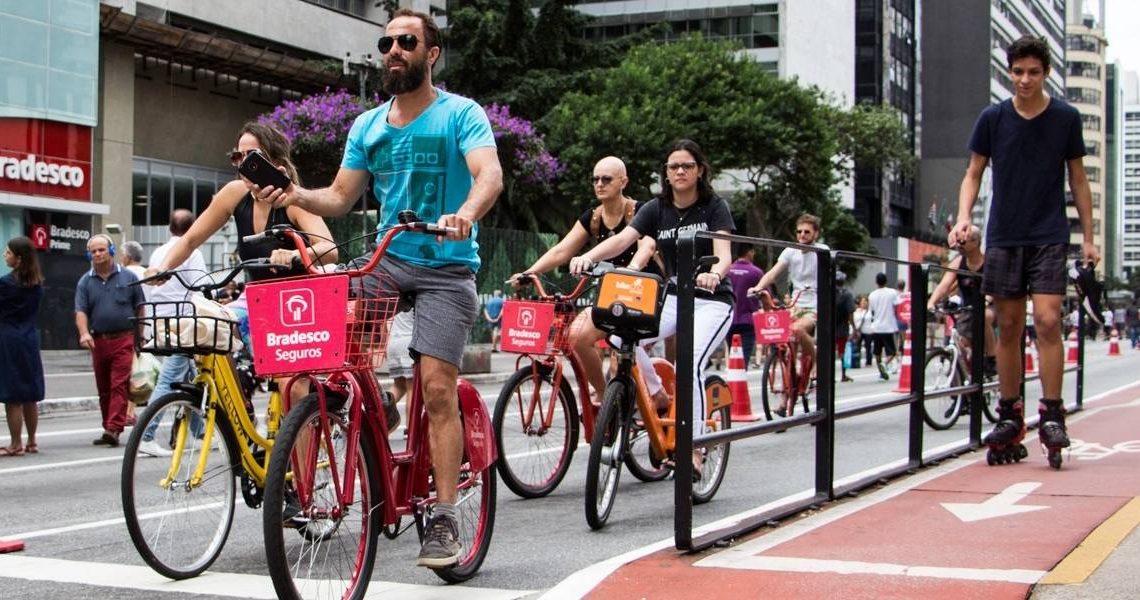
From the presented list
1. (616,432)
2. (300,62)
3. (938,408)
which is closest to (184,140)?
(300,62)

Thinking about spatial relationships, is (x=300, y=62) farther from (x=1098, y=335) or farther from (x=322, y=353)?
(x=1098, y=335)

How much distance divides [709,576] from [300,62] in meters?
→ 36.8

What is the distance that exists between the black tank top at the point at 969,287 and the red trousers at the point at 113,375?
659 cm

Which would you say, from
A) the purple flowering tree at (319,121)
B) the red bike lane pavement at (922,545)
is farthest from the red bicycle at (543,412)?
the purple flowering tree at (319,121)

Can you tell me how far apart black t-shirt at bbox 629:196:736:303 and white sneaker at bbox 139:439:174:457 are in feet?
9.40

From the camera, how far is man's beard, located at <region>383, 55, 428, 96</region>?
475 cm

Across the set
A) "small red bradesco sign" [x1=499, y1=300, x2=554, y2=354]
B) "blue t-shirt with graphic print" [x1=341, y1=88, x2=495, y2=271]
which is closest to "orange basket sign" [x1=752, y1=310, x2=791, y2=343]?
"small red bradesco sign" [x1=499, y1=300, x2=554, y2=354]

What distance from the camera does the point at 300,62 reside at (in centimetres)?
3944

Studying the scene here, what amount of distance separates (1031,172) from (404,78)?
12.9ft

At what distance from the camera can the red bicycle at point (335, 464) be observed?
3.94 meters

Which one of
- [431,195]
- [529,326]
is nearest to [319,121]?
[529,326]

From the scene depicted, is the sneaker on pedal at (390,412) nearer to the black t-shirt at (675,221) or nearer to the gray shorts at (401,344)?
the gray shorts at (401,344)

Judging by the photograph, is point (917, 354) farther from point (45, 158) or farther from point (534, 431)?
point (45, 158)

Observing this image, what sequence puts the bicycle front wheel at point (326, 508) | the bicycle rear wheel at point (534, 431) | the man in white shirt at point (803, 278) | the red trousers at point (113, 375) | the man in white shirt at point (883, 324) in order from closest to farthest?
the bicycle front wheel at point (326, 508) → the man in white shirt at point (803, 278) → the bicycle rear wheel at point (534, 431) → the red trousers at point (113, 375) → the man in white shirt at point (883, 324)
